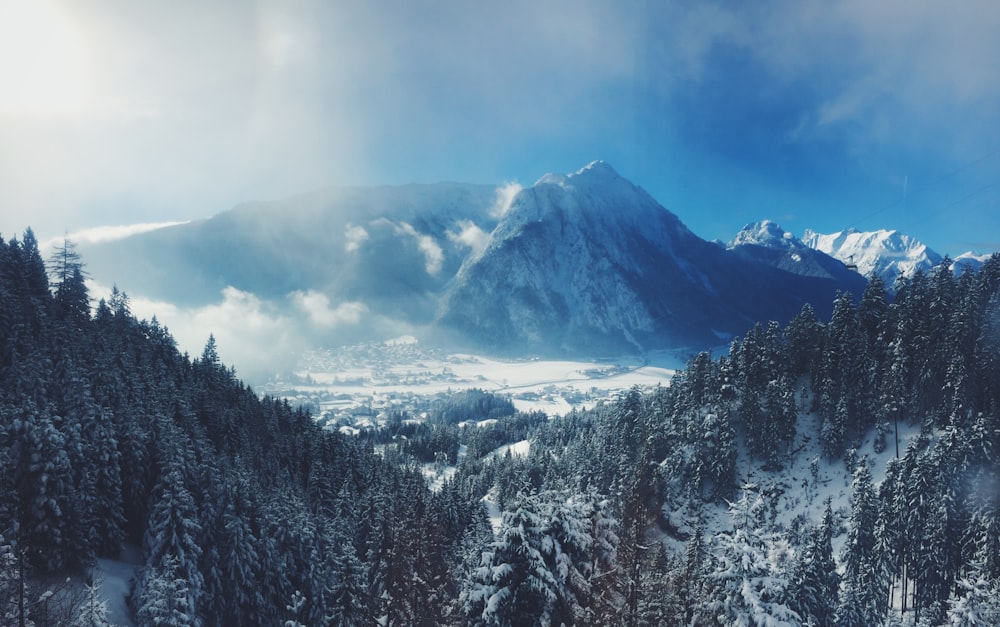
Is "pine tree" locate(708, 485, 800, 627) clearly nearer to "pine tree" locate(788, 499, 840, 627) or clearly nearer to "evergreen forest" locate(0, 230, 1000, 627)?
"evergreen forest" locate(0, 230, 1000, 627)

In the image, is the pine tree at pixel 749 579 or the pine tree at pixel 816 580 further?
the pine tree at pixel 816 580

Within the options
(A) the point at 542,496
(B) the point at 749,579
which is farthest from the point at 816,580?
A: (A) the point at 542,496

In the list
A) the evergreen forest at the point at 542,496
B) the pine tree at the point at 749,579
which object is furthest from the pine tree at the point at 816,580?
the pine tree at the point at 749,579

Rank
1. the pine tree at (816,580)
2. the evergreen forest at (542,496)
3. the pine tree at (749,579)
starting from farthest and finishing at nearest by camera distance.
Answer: the pine tree at (816,580)
the evergreen forest at (542,496)
the pine tree at (749,579)

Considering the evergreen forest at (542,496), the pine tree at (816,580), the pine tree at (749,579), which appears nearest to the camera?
the pine tree at (749,579)

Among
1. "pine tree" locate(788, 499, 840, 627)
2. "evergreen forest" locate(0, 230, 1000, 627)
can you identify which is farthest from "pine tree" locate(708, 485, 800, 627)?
"pine tree" locate(788, 499, 840, 627)

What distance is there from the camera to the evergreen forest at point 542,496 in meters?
21.6

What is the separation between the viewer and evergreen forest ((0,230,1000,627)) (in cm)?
2164

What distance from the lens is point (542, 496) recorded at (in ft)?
70.4

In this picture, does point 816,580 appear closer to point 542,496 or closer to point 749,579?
point 749,579

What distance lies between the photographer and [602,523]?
2139cm

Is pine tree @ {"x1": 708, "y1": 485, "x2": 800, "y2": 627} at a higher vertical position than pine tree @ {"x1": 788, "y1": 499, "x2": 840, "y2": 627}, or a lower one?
higher

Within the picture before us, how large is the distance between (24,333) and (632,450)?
96.6 meters

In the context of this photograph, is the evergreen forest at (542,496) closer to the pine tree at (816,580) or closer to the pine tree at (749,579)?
the pine tree at (749,579)
